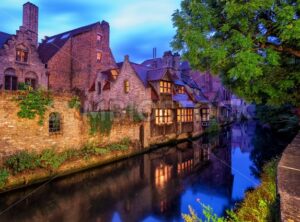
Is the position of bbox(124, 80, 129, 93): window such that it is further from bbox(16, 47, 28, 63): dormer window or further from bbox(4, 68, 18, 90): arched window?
bbox(4, 68, 18, 90): arched window

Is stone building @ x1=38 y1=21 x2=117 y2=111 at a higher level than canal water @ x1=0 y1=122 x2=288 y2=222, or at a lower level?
higher

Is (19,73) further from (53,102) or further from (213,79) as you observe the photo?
(213,79)

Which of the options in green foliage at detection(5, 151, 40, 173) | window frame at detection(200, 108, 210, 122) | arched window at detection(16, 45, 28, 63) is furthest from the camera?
window frame at detection(200, 108, 210, 122)

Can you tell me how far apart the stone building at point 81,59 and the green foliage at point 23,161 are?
16.5 meters

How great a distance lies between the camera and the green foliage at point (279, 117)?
23950mm

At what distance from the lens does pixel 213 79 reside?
4212cm

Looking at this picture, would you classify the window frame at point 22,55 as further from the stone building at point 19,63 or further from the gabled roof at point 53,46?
the gabled roof at point 53,46

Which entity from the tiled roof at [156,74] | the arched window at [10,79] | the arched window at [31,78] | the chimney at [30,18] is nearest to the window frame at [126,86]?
the tiled roof at [156,74]

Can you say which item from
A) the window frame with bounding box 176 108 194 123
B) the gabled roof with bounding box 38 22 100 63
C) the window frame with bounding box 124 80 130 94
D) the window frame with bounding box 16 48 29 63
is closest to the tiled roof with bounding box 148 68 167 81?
the window frame with bounding box 124 80 130 94

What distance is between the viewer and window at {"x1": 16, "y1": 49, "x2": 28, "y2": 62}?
876 inches

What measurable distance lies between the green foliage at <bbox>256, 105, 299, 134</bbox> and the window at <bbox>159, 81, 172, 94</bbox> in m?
12.2

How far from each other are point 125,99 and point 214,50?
16.6 meters

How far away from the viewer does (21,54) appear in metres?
22.6

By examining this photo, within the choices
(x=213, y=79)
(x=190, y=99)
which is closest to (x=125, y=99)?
(x=190, y=99)
